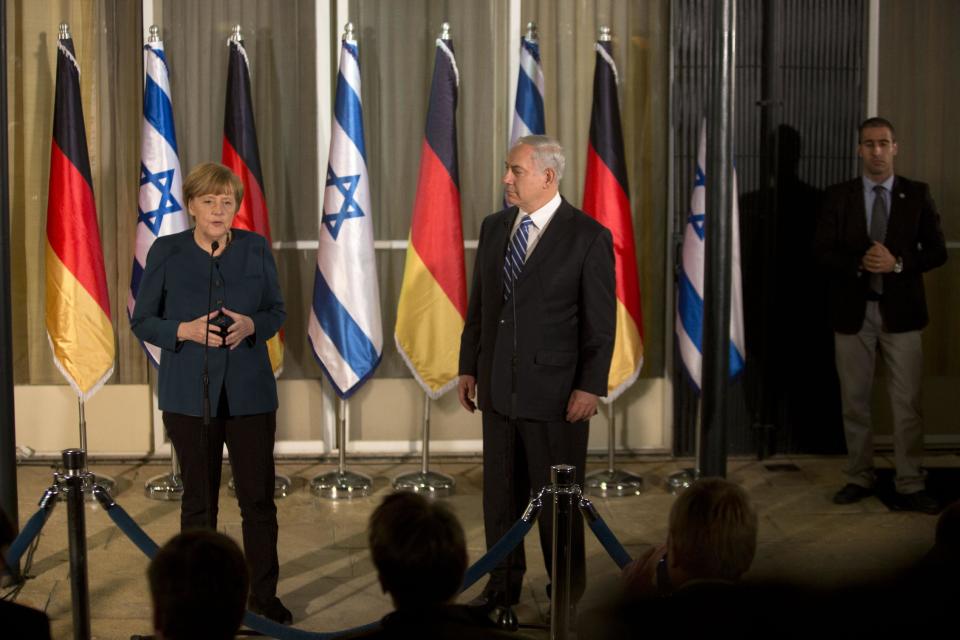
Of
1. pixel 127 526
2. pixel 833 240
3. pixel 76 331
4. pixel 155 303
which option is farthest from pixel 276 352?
pixel 833 240

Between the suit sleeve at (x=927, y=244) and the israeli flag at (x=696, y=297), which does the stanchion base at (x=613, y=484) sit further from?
the suit sleeve at (x=927, y=244)

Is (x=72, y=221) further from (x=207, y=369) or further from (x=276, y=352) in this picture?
(x=207, y=369)

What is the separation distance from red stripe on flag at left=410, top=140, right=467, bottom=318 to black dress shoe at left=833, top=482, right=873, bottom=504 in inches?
76.1

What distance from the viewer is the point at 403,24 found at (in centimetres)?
648

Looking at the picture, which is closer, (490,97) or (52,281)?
(52,281)

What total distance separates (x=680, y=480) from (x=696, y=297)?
883mm

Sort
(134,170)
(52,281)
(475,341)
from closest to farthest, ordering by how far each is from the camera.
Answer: (475,341)
(52,281)
(134,170)

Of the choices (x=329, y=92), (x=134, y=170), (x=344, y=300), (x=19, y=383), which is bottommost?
(x=19, y=383)

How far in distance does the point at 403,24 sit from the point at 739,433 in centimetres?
271

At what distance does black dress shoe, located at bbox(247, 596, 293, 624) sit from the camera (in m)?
4.29

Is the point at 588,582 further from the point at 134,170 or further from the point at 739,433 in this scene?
the point at 134,170

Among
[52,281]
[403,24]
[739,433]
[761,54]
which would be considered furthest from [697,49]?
[52,281]

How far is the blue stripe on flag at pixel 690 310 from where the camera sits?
245 inches

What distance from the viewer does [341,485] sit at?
613 cm
